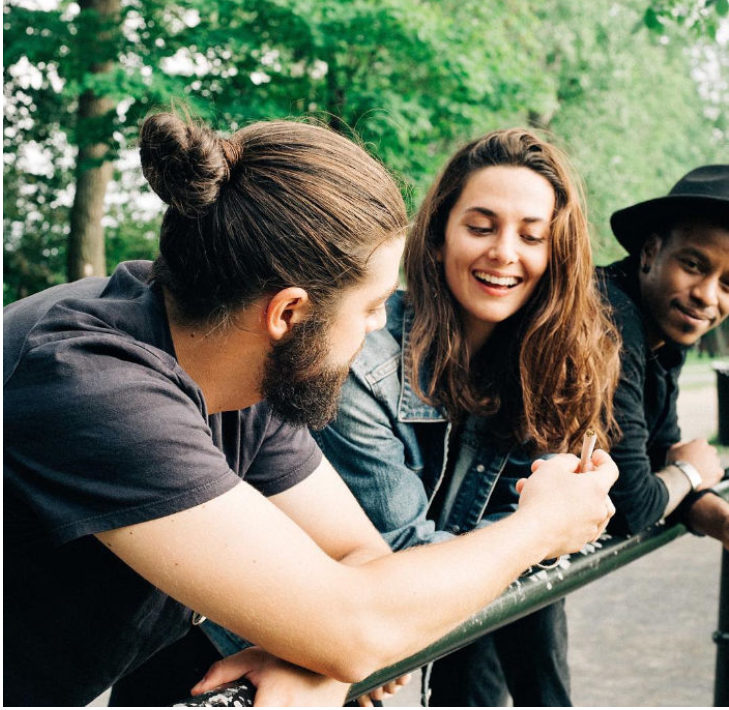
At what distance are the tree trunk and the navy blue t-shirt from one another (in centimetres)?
834

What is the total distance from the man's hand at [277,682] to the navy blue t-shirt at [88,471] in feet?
0.69

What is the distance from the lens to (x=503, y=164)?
243cm

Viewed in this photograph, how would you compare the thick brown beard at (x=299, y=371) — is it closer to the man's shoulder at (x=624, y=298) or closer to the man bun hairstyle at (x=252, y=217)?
the man bun hairstyle at (x=252, y=217)

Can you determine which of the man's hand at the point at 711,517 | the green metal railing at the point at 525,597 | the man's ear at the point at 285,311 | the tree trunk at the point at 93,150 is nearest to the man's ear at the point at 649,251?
the man's hand at the point at 711,517

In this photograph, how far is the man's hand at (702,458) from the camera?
258cm

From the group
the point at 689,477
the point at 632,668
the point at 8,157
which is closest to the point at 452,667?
the point at 689,477

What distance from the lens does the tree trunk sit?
953 centimetres

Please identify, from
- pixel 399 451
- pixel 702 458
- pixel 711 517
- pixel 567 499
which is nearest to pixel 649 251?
pixel 702 458

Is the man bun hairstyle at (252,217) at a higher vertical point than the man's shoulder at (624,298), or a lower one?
higher

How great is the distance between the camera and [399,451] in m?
2.19

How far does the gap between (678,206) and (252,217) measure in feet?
5.44

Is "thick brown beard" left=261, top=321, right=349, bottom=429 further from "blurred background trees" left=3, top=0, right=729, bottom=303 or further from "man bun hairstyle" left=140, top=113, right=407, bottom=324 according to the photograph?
"blurred background trees" left=3, top=0, right=729, bottom=303

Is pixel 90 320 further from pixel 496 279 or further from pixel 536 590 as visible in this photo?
pixel 496 279

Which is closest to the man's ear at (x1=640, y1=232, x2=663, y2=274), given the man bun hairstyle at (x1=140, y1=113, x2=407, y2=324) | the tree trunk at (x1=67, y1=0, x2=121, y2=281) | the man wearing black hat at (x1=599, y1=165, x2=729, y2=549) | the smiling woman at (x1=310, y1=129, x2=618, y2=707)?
the man wearing black hat at (x1=599, y1=165, x2=729, y2=549)
